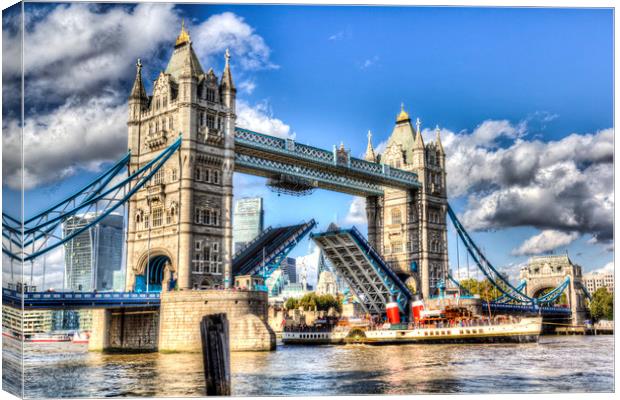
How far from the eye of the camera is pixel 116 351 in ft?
164

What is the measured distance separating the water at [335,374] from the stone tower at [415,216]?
28019mm

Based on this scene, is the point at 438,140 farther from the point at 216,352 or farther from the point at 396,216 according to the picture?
the point at 216,352

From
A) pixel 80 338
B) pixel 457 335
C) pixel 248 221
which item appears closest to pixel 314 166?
pixel 457 335

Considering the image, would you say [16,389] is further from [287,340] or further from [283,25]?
[287,340]

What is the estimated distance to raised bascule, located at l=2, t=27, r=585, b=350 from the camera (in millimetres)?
46031

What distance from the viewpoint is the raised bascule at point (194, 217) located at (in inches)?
1812

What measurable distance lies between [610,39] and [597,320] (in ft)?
251

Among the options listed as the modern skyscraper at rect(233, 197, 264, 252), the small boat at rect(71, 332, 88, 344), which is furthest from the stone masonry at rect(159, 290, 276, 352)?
the modern skyscraper at rect(233, 197, 264, 252)

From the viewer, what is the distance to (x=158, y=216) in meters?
53.2

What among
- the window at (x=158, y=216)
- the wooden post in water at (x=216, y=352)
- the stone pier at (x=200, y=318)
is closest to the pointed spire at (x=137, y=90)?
the window at (x=158, y=216)

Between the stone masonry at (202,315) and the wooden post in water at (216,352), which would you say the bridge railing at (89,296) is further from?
the wooden post in water at (216,352)

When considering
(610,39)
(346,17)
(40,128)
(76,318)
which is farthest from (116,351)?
(76,318)

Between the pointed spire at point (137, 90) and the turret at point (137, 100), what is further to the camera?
the pointed spire at point (137, 90)

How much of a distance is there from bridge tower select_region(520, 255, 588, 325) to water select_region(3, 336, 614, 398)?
52.2 metres
